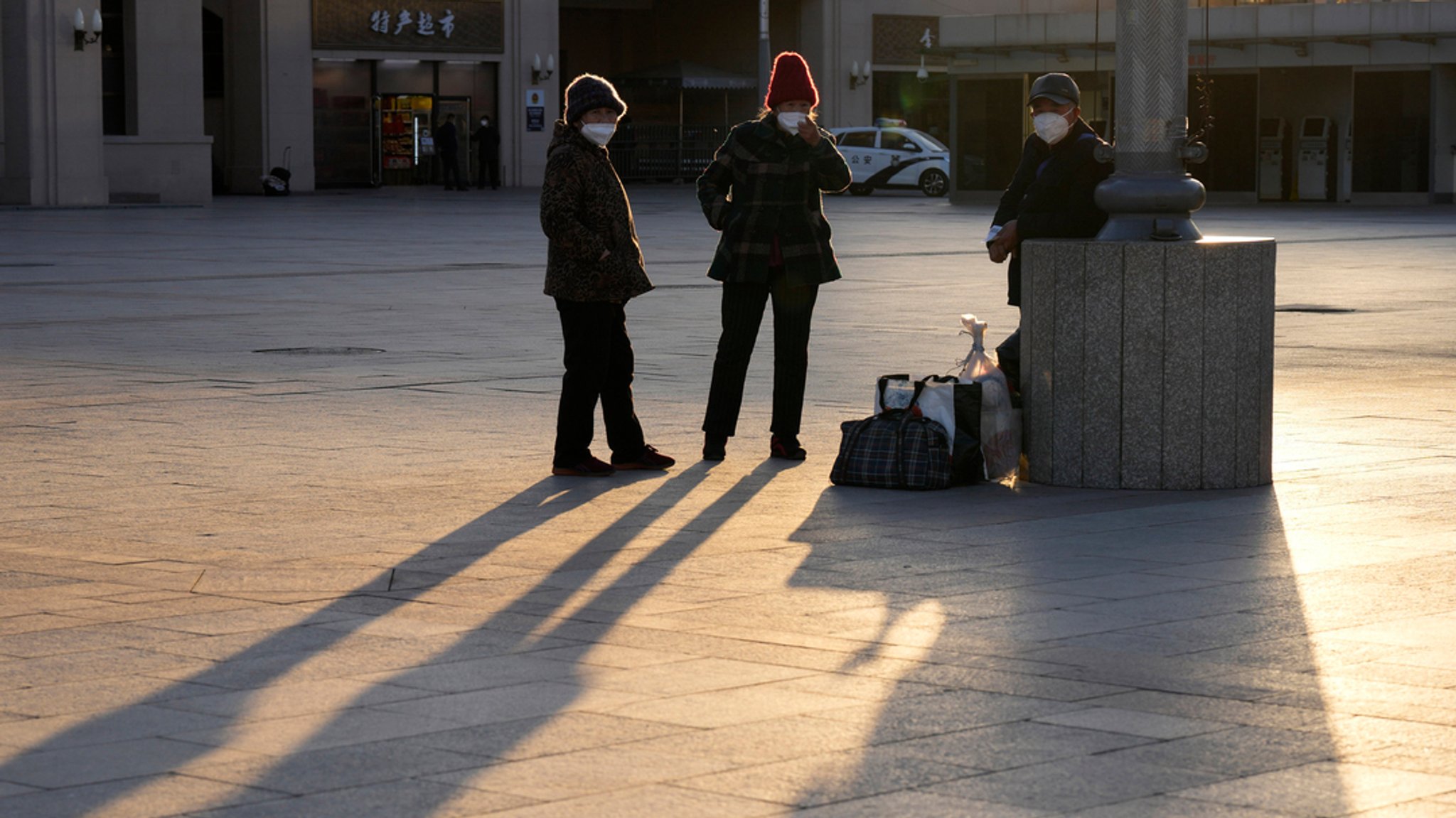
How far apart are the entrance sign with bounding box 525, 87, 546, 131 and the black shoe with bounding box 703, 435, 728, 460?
44.3 m

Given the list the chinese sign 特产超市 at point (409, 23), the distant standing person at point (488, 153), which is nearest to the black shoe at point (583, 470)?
the distant standing person at point (488, 153)

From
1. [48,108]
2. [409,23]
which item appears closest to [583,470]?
[48,108]

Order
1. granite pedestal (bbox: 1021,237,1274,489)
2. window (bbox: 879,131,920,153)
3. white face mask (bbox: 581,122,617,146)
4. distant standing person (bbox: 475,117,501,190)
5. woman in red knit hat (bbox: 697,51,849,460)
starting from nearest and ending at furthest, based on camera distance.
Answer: granite pedestal (bbox: 1021,237,1274,489) → white face mask (bbox: 581,122,617,146) → woman in red knit hat (bbox: 697,51,849,460) → window (bbox: 879,131,920,153) → distant standing person (bbox: 475,117,501,190)

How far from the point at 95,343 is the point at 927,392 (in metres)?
7.34

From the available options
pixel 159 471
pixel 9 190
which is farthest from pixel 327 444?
pixel 9 190

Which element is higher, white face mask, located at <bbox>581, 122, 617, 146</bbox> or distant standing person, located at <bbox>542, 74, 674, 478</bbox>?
white face mask, located at <bbox>581, 122, 617, 146</bbox>

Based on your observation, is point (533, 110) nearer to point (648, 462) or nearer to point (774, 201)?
point (774, 201)

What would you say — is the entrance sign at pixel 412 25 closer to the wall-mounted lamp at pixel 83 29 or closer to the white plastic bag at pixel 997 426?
the wall-mounted lamp at pixel 83 29

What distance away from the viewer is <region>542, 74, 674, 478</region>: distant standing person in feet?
28.2

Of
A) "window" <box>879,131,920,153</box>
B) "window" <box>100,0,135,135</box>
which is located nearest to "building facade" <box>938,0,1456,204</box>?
"window" <box>879,131,920,153</box>

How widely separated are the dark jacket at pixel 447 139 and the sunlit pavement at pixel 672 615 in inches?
1459

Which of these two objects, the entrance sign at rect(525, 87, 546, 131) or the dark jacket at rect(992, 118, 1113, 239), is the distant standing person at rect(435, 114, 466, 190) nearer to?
the entrance sign at rect(525, 87, 546, 131)

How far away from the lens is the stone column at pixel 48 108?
125 feet

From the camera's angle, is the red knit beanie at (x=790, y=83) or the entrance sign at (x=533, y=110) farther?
the entrance sign at (x=533, y=110)
